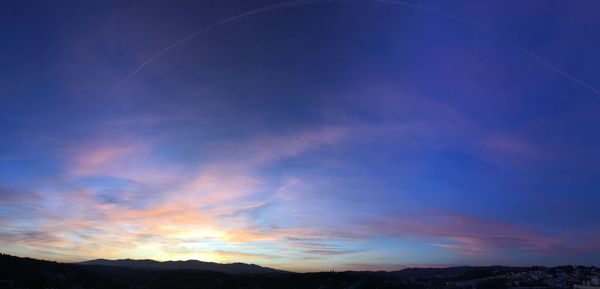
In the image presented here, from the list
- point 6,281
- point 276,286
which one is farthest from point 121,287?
point 276,286

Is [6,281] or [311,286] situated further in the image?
[311,286]

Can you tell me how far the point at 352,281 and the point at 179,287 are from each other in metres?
78.6

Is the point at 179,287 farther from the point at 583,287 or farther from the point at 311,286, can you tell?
the point at 583,287

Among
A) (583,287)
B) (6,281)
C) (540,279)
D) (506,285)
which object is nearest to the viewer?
(583,287)

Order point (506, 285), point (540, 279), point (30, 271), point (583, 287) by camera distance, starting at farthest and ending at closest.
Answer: point (540, 279)
point (506, 285)
point (30, 271)
point (583, 287)

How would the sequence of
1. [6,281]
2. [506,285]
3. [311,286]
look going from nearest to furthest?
[6,281]
[506,285]
[311,286]

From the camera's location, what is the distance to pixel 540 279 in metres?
178

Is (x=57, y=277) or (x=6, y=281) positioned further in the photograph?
(x=57, y=277)

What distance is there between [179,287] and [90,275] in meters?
37.9

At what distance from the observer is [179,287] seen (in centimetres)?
19650

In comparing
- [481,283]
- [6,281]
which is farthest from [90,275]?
[481,283]

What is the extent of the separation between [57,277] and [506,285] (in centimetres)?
16893

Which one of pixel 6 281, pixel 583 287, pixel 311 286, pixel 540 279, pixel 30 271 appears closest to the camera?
pixel 583 287

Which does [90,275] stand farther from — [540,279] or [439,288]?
[540,279]
